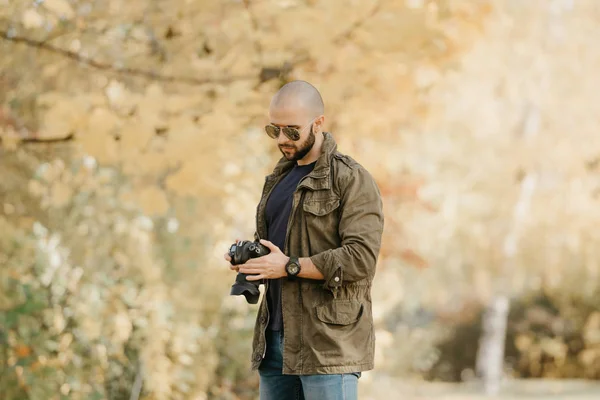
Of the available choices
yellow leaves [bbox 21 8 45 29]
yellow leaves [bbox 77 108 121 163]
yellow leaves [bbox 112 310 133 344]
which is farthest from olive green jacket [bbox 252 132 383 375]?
yellow leaves [bbox 112 310 133 344]

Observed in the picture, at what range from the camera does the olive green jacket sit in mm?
2189

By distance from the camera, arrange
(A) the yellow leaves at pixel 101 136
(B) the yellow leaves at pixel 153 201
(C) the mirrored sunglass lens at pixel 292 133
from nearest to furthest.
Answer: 1. (C) the mirrored sunglass lens at pixel 292 133
2. (A) the yellow leaves at pixel 101 136
3. (B) the yellow leaves at pixel 153 201

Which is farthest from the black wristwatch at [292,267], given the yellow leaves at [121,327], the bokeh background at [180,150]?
the yellow leaves at [121,327]

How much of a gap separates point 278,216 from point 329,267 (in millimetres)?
320

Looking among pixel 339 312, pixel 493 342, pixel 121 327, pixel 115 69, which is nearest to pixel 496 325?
pixel 493 342

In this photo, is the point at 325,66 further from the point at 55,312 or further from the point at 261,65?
the point at 55,312

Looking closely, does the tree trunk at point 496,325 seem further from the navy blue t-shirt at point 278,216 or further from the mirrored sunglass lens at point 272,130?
the mirrored sunglass lens at point 272,130

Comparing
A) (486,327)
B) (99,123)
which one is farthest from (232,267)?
(486,327)

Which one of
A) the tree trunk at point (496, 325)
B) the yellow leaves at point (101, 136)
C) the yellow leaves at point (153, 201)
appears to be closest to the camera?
the yellow leaves at point (101, 136)

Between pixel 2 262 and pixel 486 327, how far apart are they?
353 inches

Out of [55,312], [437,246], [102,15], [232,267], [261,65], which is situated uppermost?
[437,246]

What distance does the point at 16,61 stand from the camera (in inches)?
153

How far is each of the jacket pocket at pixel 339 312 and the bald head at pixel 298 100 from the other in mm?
529

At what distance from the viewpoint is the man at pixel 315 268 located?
2.19 meters
